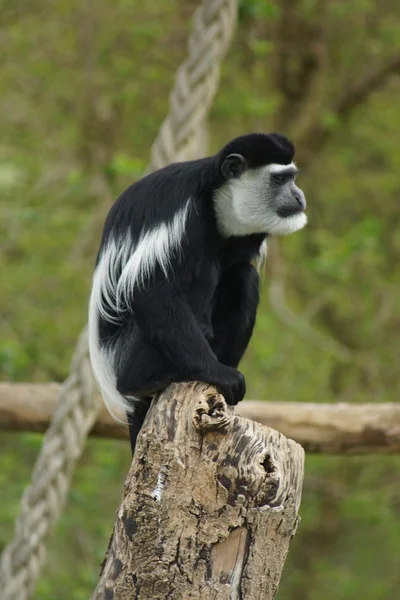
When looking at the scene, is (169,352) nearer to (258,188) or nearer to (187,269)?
(187,269)

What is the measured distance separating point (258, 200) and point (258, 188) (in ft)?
0.11

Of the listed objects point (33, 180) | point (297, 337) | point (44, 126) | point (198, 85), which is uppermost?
point (44, 126)

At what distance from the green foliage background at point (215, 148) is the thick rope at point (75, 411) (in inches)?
49.3

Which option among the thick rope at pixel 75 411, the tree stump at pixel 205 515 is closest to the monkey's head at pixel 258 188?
the thick rope at pixel 75 411

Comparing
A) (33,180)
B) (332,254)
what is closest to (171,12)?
(33,180)

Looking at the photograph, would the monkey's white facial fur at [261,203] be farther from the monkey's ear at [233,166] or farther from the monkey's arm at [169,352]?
the monkey's arm at [169,352]

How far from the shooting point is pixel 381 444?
256cm

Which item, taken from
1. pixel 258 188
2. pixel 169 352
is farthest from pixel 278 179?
pixel 169 352

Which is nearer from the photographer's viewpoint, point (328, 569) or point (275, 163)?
point (275, 163)

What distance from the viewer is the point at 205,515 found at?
1.45m

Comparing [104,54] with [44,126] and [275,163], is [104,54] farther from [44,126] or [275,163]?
[275,163]

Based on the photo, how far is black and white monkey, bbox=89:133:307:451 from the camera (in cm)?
194

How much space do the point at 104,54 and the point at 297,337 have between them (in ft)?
6.00

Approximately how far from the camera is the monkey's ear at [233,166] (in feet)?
6.69
